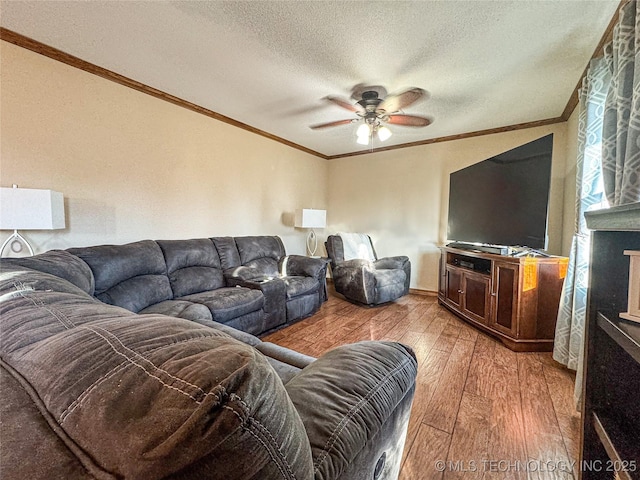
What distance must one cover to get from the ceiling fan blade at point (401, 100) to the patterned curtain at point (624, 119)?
1.09 meters

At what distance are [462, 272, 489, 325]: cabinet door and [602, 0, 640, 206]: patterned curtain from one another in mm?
1364

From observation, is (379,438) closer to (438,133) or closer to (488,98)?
(488,98)

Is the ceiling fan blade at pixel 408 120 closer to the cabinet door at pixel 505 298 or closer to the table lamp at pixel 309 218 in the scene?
the cabinet door at pixel 505 298

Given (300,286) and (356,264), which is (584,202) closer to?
(356,264)

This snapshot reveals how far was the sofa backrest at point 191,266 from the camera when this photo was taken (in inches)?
98.8

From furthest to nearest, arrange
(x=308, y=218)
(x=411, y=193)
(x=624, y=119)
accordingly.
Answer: (x=411, y=193) < (x=308, y=218) < (x=624, y=119)

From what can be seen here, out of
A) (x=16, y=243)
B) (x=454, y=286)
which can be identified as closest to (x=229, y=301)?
(x=16, y=243)

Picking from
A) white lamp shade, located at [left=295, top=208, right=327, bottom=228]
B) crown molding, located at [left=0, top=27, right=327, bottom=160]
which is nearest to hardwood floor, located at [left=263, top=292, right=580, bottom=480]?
white lamp shade, located at [left=295, top=208, right=327, bottom=228]

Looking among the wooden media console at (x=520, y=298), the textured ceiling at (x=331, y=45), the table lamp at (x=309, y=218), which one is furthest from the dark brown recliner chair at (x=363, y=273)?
the textured ceiling at (x=331, y=45)

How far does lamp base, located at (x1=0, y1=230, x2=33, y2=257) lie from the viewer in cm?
185

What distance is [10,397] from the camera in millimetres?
424

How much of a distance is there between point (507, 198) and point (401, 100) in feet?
4.92

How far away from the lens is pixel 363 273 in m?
3.48

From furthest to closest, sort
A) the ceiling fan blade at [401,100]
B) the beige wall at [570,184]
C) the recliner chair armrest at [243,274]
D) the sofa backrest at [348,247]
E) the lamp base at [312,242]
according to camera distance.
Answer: the lamp base at [312,242] < the sofa backrest at [348,247] < the recliner chair armrest at [243,274] < the beige wall at [570,184] < the ceiling fan blade at [401,100]
